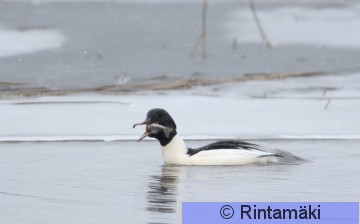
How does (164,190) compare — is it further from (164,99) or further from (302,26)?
(302,26)

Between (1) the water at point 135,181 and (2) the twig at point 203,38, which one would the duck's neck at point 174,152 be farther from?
(2) the twig at point 203,38

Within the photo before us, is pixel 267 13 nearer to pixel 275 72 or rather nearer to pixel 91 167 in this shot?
pixel 275 72

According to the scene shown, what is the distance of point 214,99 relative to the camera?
11656 mm

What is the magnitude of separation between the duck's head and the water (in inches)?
7.1

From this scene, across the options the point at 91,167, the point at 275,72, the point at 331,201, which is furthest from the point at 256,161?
the point at 275,72

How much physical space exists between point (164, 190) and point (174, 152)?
1551mm

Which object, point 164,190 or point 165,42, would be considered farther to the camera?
point 165,42

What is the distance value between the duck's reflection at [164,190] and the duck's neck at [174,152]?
0.10 metres

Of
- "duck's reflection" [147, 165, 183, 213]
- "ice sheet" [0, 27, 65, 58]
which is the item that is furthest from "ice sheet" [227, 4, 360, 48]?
"duck's reflection" [147, 165, 183, 213]

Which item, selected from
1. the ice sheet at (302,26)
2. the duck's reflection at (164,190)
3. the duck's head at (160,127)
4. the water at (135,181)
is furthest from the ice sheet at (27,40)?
the duck's reflection at (164,190)

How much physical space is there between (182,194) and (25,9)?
246 inches

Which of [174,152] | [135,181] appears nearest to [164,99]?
[174,152]

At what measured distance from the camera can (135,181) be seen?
27.1 feet

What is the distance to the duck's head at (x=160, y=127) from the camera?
9664 mm
